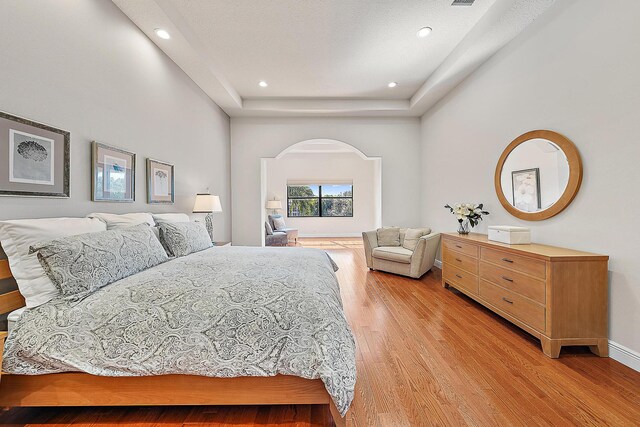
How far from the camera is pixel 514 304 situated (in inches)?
96.6

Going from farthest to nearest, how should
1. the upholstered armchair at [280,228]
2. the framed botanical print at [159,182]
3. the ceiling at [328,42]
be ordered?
the upholstered armchair at [280,228]
the framed botanical print at [159,182]
the ceiling at [328,42]

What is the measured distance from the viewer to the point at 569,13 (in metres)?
2.38

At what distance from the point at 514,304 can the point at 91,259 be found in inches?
124

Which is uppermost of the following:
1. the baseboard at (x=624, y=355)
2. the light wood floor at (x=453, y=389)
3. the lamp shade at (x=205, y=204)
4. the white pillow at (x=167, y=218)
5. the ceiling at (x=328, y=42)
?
the ceiling at (x=328, y=42)

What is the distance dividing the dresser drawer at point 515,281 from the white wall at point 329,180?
7.10 meters

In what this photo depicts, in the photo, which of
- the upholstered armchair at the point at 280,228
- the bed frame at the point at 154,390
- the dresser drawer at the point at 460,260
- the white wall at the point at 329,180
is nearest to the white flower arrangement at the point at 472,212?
the dresser drawer at the point at 460,260

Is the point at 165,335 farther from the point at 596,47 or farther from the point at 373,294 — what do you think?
the point at 596,47

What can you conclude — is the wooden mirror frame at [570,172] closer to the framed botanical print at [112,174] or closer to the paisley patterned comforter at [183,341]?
the paisley patterned comforter at [183,341]

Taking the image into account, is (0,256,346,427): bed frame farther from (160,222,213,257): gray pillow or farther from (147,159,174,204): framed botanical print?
(147,159,174,204): framed botanical print

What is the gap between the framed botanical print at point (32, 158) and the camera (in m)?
1.68

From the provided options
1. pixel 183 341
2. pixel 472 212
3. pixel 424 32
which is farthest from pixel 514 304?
pixel 424 32

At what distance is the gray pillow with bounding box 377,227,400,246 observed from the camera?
4988 millimetres

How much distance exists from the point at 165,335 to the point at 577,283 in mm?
2751

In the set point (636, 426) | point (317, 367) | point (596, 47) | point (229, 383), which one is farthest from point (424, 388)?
point (596, 47)
